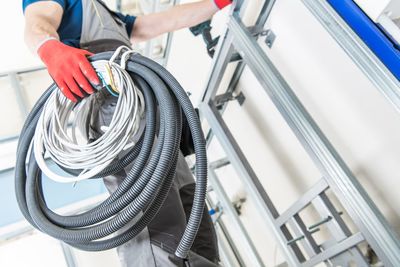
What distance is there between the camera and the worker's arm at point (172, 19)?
118 centimetres

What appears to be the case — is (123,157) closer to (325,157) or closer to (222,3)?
(325,157)

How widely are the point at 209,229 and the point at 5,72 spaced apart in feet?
7.13

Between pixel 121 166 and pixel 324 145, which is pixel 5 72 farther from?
pixel 324 145

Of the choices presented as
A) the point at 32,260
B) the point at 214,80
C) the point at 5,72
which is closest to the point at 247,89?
the point at 214,80

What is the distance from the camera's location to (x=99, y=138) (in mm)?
731

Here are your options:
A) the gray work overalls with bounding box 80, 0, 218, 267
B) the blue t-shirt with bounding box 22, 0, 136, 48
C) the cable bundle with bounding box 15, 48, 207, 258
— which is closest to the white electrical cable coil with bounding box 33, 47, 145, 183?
the cable bundle with bounding box 15, 48, 207, 258

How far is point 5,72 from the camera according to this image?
2172 millimetres

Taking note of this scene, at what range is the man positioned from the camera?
0.71 meters

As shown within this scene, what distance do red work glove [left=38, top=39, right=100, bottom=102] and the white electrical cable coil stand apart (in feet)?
0.10

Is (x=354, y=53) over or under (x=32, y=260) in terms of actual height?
under

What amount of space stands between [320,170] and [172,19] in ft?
2.94

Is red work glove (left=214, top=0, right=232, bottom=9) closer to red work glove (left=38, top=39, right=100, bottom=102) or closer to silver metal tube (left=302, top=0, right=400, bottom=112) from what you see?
silver metal tube (left=302, top=0, right=400, bottom=112)

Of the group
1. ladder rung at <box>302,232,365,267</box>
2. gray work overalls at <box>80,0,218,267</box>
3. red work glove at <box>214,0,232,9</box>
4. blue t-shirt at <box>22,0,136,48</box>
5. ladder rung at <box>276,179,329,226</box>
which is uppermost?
A: blue t-shirt at <box>22,0,136,48</box>

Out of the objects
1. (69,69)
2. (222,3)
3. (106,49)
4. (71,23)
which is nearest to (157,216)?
(69,69)
